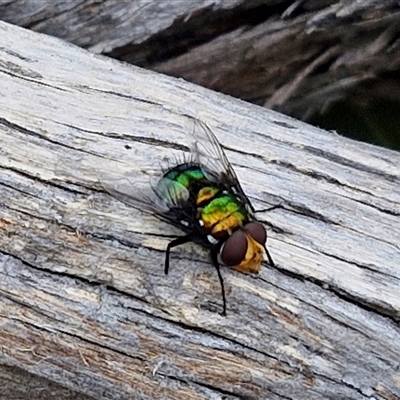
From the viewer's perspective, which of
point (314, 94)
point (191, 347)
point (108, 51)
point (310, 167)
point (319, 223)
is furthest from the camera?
point (314, 94)

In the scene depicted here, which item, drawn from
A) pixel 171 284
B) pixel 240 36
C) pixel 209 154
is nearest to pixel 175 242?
pixel 171 284

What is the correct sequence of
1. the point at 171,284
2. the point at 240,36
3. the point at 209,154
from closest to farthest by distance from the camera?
1. the point at 171,284
2. the point at 209,154
3. the point at 240,36

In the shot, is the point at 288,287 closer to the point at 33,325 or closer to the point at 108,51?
the point at 33,325

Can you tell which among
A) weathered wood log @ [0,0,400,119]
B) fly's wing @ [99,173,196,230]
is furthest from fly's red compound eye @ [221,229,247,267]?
weathered wood log @ [0,0,400,119]

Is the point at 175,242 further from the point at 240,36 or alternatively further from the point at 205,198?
the point at 240,36

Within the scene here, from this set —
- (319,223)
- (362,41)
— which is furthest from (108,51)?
(319,223)
